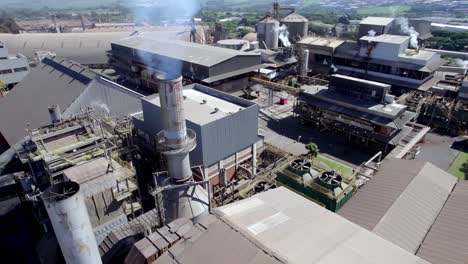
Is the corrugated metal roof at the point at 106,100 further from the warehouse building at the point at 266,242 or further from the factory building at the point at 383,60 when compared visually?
the factory building at the point at 383,60

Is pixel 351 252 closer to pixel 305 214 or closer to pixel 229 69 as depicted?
pixel 305 214

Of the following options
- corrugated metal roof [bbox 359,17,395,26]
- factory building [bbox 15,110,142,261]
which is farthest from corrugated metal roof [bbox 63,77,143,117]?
corrugated metal roof [bbox 359,17,395,26]

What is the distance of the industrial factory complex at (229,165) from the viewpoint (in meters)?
13.2

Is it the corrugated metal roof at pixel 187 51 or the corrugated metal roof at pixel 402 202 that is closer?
the corrugated metal roof at pixel 402 202

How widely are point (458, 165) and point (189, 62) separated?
117ft

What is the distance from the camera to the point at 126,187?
20719mm

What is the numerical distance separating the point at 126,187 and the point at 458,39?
102440 mm

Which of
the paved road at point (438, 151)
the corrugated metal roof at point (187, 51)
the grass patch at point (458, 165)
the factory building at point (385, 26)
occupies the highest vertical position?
the factory building at point (385, 26)

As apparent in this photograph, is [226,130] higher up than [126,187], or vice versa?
[226,130]

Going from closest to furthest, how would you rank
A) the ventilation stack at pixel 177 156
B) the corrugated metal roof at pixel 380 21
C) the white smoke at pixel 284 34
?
the ventilation stack at pixel 177 156 → the corrugated metal roof at pixel 380 21 → the white smoke at pixel 284 34

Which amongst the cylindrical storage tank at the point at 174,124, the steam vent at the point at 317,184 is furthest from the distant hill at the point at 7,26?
the steam vent at the point at 317,184

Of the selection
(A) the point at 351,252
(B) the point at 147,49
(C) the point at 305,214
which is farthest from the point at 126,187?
(B) the point at 147,49

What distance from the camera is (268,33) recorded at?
68.9 meters

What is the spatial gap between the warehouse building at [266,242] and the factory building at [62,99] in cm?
2334
